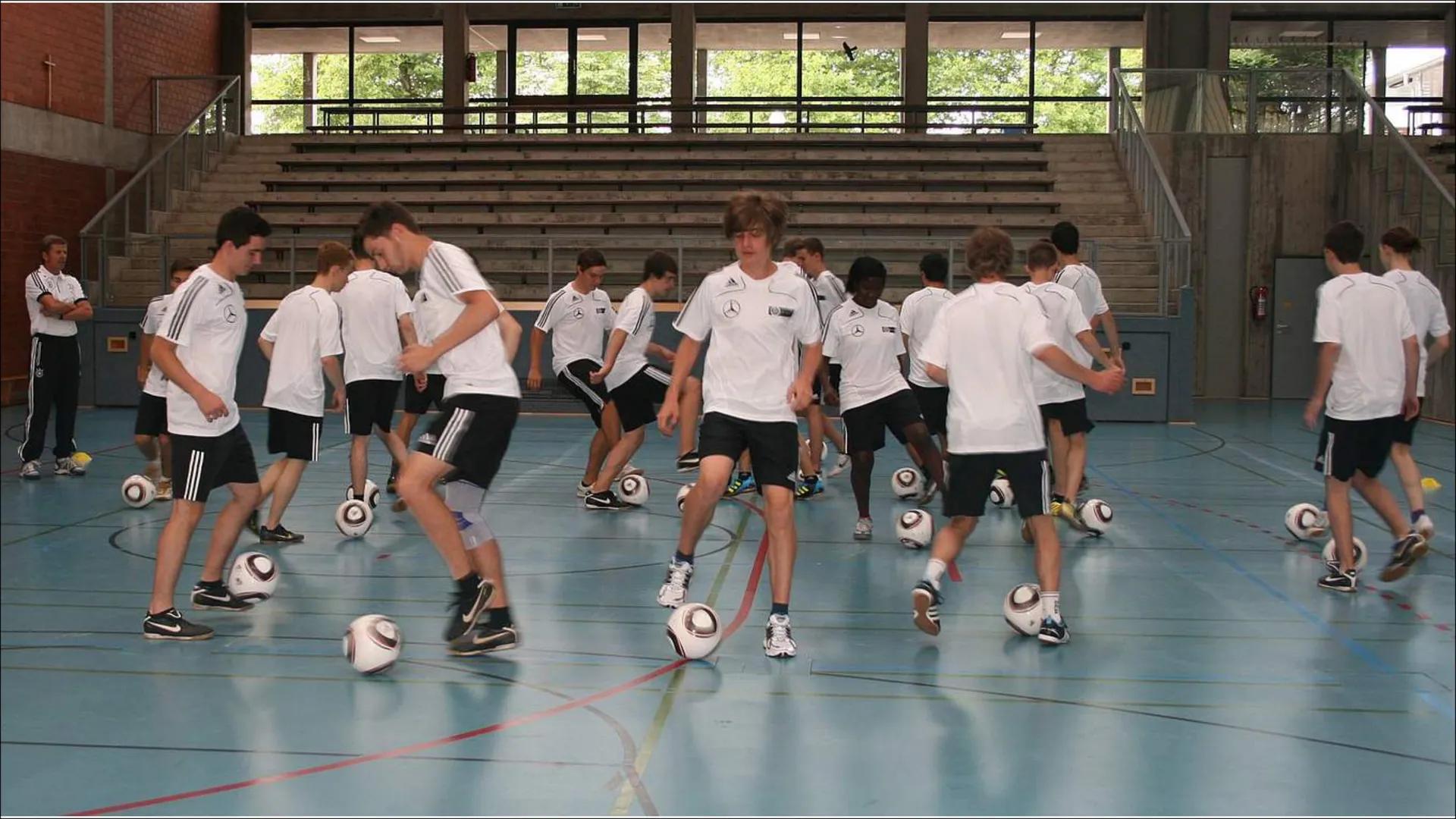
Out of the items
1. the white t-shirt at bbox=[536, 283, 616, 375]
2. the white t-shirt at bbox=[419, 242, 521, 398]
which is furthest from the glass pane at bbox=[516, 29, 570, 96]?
the white t-shirt at bbox=[419, 242, 521, 398]

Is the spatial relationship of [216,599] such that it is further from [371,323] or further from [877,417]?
[877,417]

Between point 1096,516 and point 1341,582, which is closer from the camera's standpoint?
point 1341,582

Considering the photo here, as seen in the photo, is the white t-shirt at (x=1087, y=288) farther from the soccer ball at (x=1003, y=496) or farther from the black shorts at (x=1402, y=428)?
the black shorts at (x=1402, y=428)

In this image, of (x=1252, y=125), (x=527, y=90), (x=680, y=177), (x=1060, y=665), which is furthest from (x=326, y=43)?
(x=1060, y=665)

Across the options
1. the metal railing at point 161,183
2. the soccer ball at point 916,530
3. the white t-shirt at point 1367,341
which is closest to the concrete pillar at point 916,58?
the metal railing at point 161,183

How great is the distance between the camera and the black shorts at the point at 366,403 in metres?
8.80

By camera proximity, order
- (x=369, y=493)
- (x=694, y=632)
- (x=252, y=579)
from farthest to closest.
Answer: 1. (x=369, y=493)
2. (x=252, y=579)
3. (x=694, y=632)

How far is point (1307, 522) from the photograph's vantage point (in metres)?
8.38

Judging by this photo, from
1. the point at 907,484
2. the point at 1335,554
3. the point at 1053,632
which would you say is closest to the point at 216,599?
the point at 1053,632

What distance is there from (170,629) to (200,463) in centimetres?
72

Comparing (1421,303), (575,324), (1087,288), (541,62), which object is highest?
(541,62)

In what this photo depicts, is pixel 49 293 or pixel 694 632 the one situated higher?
pixel 49 293

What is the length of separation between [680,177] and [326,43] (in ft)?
35.0

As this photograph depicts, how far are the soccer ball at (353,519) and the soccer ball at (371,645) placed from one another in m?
3.16
